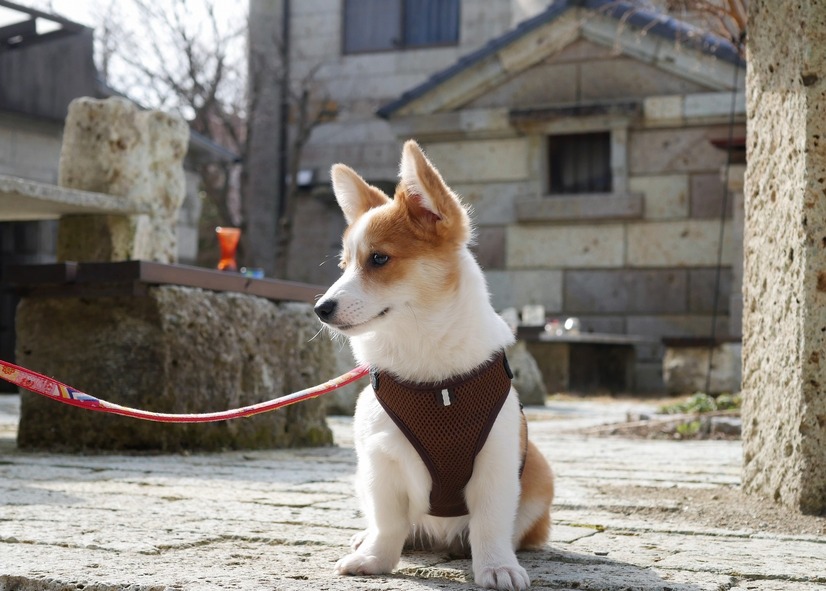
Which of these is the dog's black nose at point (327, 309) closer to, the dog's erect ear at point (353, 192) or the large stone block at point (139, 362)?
the dog's erect ear at point (353, 192)

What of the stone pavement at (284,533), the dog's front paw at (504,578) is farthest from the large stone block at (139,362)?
the dog's front paw at (504,578)

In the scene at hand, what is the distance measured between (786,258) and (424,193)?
179 cm

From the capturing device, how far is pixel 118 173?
8.15m

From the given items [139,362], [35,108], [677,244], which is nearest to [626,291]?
[677,244]

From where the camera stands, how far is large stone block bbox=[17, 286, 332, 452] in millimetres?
6129

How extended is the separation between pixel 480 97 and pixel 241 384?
30.1ft

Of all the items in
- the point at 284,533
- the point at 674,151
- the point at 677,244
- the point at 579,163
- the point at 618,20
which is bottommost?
the point at 284,533

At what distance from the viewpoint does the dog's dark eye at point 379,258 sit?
3.19m

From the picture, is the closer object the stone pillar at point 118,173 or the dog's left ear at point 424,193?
the dog's left ear at point 424,193

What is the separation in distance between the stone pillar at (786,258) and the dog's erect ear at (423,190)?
1.61 metres

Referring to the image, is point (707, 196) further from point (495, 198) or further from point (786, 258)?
point (786, 258)

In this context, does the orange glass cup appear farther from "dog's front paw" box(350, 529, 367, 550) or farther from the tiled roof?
the tiled roof

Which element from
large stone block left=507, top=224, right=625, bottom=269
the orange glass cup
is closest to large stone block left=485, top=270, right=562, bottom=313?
large stone block left=507, top=224, right=625, bottom=269

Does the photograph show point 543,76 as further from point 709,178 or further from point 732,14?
point 732,14
